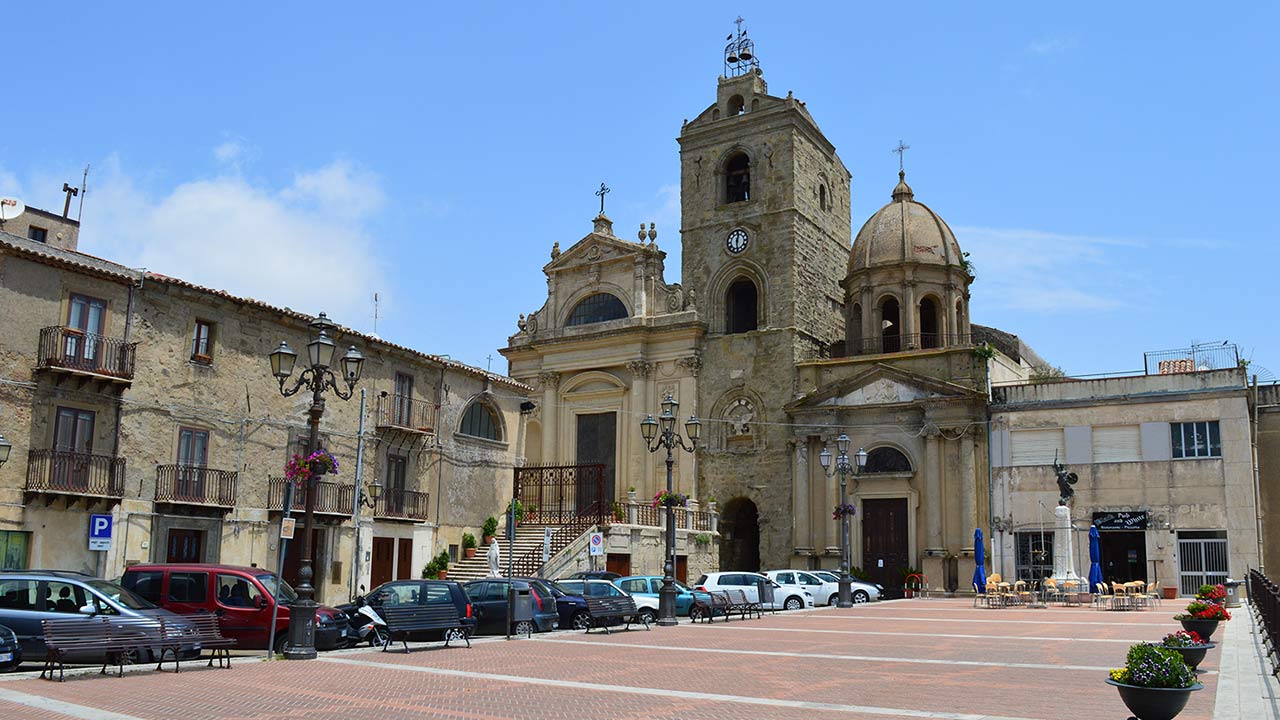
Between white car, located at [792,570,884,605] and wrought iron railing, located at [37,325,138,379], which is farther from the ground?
wrought iron railing, located at [37,325,138,379]

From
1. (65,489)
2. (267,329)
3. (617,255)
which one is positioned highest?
(617,255)

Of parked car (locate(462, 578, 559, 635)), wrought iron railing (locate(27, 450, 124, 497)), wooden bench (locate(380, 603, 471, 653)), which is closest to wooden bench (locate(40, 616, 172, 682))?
wooden bench (locate(380, 603, 471, 653))

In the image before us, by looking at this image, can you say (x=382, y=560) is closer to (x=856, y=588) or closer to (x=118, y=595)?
(x=118, y=595)

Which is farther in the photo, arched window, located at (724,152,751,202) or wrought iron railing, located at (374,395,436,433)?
arched window, located at (724,152,751,202)

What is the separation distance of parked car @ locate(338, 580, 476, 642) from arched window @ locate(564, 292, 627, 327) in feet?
94.6

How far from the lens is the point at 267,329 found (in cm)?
2809

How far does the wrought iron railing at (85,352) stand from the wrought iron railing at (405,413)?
24.7 ft

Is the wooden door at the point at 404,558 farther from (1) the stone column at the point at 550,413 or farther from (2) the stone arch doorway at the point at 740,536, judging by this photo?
(1) the stone column at the point at 550,413

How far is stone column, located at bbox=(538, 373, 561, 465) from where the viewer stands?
1930 inches

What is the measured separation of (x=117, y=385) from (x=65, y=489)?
2641mm

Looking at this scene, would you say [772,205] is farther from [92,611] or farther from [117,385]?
[92,611]

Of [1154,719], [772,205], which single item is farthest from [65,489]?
[772,205]

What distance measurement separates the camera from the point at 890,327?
158 ft

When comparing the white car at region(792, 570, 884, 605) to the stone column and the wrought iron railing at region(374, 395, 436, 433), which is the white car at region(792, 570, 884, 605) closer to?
the wrought iron railing at region(374, 395, 436, 433)
